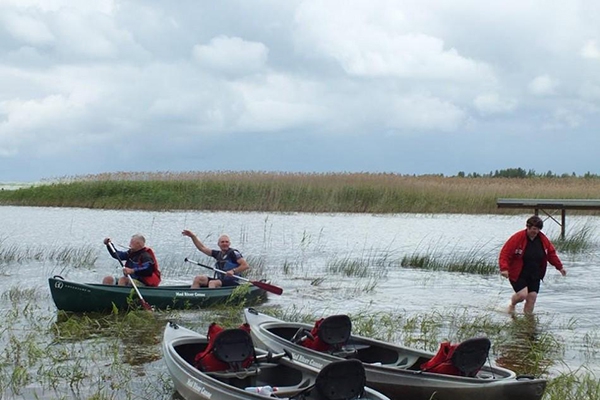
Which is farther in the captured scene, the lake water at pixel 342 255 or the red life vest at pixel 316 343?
the lake water at pixel 342 255

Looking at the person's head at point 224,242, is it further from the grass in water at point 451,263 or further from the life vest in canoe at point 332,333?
the grass in water at point 451,263

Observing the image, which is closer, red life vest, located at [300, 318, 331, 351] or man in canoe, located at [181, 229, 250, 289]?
red life vest, located at [300, 318, 331, 351]

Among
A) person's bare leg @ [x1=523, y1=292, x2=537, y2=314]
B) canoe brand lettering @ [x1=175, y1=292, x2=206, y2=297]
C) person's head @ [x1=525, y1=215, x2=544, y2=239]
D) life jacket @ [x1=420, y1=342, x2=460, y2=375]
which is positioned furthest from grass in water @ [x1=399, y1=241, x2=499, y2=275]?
life jacket @ [x1=420, y1=342, x2=460, y2=375]

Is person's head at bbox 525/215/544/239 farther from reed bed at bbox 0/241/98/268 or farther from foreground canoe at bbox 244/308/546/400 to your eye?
reed bed at bbox 0/241/98/268

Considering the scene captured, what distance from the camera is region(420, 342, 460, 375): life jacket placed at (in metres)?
7.16

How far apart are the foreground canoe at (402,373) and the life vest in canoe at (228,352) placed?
2.38 ft

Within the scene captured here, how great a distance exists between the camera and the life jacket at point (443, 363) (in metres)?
7.16

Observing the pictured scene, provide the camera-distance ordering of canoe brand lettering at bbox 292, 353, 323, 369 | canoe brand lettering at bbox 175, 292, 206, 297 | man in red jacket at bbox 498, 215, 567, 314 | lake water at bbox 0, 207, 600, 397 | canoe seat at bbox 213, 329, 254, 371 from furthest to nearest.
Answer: lake water at bbox 0, 207, 600, 397 → canoe brand lettering at bbox 175, 292, 206, 297 → man in red jacket at bbox 498, 215, 567, 314 → canoe brand lettering at bbox 292, 353, 323, 369 → canoe seat at bbox 213, 329, 254, 371

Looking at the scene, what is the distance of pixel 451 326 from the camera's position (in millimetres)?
11594

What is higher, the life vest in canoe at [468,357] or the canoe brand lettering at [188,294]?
the life vest in canoe at [468,357]

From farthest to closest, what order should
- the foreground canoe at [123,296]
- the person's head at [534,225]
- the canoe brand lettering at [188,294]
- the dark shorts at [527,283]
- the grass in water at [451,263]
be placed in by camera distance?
the grass in water at [451,263] < the canoe brand lettering at [188,294] < the foreground canoe at [123,296] < the dark shorts at [527,283] < the person's head at [534,225]

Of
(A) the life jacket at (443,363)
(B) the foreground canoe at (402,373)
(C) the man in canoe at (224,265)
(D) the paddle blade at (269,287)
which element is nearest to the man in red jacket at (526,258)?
(B) the foreground canoe at (402,373)

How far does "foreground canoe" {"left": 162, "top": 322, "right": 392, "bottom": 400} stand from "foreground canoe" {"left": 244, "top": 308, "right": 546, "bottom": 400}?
14.8 inches

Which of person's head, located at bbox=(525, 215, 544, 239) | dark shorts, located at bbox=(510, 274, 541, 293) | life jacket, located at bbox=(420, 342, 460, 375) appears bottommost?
life jacket, located at bbox=(420, 342, 460, 375)
